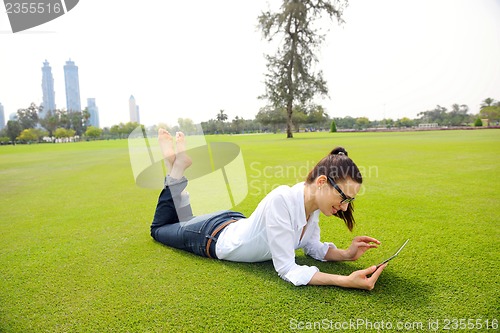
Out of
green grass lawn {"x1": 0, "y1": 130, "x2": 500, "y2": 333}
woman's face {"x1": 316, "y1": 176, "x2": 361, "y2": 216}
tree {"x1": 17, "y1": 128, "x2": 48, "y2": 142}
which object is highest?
tree {"x1": 17, "y1": 128, "x2": 48, "y2": 142}

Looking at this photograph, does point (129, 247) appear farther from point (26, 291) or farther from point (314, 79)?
point (314, 79)

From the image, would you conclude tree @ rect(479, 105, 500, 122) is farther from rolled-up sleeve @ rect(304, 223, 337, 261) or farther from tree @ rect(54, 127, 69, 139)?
tree @ rect(54, 127, 69, 139)

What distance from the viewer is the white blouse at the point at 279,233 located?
205 cm

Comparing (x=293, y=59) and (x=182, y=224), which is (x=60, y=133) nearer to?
(x=293, y=59)

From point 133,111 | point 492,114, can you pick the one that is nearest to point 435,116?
point 492,114

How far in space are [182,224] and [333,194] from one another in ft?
4.47

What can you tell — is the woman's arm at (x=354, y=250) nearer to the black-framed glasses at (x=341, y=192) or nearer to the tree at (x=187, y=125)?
the black-framed glasses at (x=341, y=192)

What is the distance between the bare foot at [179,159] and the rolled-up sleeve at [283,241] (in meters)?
1.09

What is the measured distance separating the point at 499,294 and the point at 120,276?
2.39 meters

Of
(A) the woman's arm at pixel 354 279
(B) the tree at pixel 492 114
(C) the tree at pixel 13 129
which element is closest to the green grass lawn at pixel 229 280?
(A) the woman's arm at pixel 354 279

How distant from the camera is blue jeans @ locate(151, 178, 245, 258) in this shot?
258 cm

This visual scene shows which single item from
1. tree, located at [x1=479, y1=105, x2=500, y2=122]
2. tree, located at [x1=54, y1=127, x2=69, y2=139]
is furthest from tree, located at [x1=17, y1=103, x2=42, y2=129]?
tree, located at [x1=479, y1=105, x2=500, y2=122]

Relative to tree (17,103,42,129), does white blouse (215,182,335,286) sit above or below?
below

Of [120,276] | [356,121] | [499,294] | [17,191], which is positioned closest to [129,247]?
[120,276]
